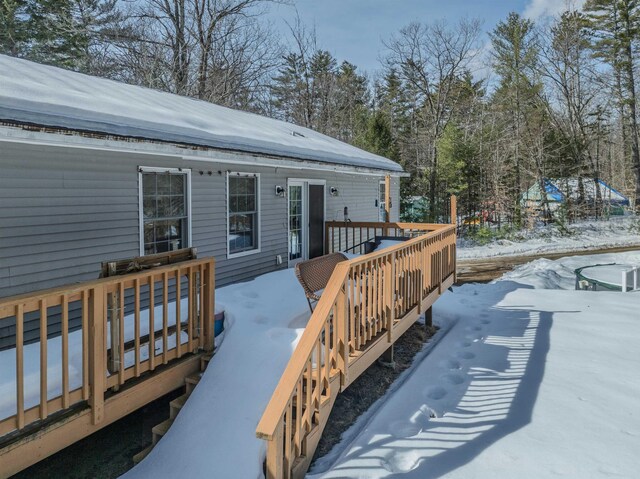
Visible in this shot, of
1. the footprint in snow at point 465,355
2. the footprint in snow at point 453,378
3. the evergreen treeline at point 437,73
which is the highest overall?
the evergreen treeline at point 437,73

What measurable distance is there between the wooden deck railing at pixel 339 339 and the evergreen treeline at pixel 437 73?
52.2ft

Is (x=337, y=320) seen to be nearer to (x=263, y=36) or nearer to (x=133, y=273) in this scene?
(x=133, y=273)

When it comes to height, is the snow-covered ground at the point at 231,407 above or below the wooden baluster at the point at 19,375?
below

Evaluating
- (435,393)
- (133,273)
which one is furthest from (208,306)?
(435,393)

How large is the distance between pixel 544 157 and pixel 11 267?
24.4 meters

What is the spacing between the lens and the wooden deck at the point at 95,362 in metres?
2.72

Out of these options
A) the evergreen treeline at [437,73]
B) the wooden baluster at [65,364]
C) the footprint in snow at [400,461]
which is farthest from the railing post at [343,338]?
the evergreen treeline at [437,73]

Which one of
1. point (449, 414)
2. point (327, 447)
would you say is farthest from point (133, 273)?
point (449, 414)

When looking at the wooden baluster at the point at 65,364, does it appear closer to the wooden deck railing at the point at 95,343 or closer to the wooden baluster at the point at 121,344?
the wooden deck railing at the point at 95,343

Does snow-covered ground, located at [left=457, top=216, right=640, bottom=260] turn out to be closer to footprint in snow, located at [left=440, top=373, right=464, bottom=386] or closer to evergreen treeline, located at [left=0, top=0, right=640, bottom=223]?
evergreen treeline, located at [left=0, top=0, right=640, bottom=223]

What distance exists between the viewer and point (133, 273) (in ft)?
11.6

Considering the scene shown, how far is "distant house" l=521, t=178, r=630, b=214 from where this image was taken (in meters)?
23.2

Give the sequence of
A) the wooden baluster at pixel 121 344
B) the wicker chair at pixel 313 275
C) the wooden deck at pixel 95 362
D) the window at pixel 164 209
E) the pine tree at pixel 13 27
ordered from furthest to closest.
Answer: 1. the pine tree at pixel 13 27
2. the window at pixel 164 209
3. the wicker chair at pixel 313 275
4. the wooden baluster at pixel 121 344
5. the wooden deck at pixel 95 362

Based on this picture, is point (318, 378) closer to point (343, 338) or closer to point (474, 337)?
point (343, 338)
